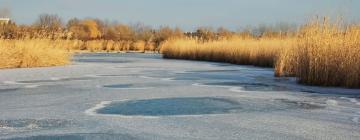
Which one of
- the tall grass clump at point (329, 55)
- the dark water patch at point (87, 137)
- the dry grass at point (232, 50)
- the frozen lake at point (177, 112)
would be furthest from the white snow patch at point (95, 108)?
the dry grass at point (232, 50)

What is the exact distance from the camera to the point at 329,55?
8.81 meters

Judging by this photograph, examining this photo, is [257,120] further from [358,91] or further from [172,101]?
[358,91]

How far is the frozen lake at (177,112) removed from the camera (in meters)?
3.98

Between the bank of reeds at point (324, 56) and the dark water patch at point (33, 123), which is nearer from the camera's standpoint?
the dark water patch at point (33, 123)

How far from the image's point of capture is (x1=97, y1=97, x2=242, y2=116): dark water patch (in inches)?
201

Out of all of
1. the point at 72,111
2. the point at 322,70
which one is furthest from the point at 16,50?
the point at 72,111

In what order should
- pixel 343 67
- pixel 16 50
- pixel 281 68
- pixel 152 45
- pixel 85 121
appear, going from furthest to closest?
pixel 152 45, pixel 16 50, pixel 281 68, pixel 343 67, pixel 85 121

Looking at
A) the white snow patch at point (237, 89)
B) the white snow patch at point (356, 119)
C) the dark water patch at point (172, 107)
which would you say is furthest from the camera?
the white snow patch at point (237, 89)

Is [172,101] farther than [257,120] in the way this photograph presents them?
Yes

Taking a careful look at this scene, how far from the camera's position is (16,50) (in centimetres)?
1423

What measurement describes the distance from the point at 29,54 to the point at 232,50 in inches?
300

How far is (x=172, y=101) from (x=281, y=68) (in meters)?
5.34

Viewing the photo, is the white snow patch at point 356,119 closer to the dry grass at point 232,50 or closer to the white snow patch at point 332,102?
the white snow patch at point 332,102

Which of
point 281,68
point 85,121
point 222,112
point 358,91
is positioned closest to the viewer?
point 85,121
